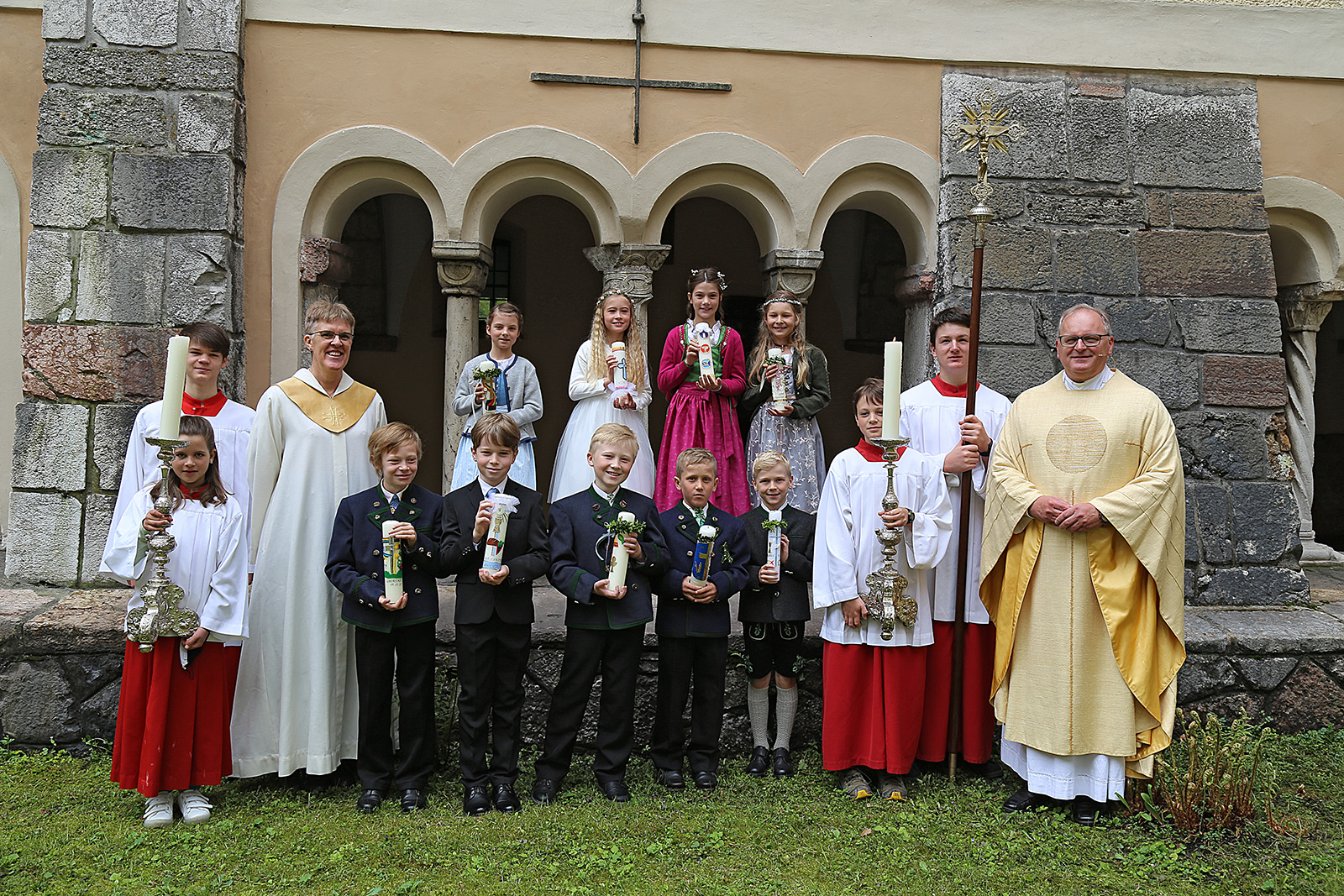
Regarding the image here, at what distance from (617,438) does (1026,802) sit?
7.06 ft

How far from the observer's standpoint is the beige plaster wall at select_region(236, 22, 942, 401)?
5.23 meters

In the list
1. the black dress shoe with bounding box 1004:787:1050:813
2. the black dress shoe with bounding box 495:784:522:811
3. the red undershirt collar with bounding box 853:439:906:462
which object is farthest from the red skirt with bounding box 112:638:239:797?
the black dress shoe with bounding box 1004:787:1050:813

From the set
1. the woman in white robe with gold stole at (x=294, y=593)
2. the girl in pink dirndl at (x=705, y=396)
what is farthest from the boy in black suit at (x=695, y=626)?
the woman in white robe with gold stole at (x=294, y=593)

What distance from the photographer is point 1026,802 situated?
152 inches

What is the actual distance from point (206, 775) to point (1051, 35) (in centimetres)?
551

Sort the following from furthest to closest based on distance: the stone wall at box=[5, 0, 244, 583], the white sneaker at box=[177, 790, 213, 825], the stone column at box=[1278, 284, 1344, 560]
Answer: the stone column at box=[1278, 284, 1344, 560], the stone wall at box=[5, 0, 244, 583], the white sneaker at box=[177, 790, 213, 825]

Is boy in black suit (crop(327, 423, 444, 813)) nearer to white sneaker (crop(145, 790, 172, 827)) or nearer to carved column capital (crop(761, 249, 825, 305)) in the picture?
white sneaker (crop(145, 790, 172, 827))

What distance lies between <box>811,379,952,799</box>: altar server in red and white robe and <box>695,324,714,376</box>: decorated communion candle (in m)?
1.09

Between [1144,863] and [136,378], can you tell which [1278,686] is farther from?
[136,378]

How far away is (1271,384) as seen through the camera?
5.29m

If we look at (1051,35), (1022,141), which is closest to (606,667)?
(1022,141)

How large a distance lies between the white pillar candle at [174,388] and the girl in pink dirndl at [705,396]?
235cm

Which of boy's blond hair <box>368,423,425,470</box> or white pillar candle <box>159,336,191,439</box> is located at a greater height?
white pillar candle <box>159,336,191,439</box>

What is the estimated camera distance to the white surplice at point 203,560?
357 cm
